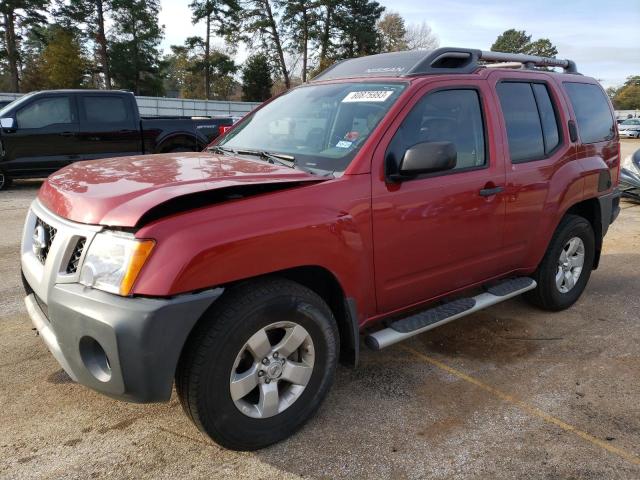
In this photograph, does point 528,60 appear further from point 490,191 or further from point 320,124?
point 320,124

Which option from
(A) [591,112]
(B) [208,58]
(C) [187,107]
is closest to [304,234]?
(A) [591,112]

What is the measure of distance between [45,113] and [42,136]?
46cm

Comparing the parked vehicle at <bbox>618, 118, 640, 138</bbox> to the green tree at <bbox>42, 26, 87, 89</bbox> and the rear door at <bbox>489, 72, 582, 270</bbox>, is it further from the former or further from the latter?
the rear door at <bbox>489, 72, 582, 270</bbox>

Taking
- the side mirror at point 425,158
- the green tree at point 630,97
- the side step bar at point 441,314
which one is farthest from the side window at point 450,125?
the green tree at point 630,97

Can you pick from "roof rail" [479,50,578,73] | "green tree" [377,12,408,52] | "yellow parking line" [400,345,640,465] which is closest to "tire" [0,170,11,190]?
"yellow parking line" [400,345,640,465]

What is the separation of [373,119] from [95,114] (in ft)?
30.3

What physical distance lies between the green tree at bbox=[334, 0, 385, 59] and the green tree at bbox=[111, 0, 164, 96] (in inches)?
516

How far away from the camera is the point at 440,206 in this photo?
3.13 metres

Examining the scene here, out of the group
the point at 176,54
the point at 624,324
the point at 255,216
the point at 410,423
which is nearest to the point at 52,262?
the point at 255,216

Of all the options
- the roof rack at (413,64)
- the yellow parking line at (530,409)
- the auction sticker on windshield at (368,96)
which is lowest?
the yellow parking line at (530,409)

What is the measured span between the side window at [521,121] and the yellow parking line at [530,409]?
4.90ft

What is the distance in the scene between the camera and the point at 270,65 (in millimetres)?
39031

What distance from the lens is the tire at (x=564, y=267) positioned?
423 centimetres

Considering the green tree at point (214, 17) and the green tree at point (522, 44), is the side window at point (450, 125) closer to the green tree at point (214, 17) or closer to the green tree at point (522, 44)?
the green tree at point (214, 17)
